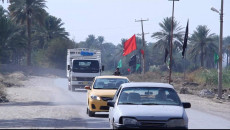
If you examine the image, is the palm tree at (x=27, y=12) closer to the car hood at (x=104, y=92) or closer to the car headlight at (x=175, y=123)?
the car hood at (x=104, y=92)

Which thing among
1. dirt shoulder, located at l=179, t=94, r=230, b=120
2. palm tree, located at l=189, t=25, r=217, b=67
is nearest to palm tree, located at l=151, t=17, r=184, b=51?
palm tree, located at l=189, t=25, r=217, b=67

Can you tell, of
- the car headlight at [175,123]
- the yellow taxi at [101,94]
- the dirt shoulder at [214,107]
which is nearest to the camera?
the car headlight at [175,123]

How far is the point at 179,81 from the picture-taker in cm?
5425

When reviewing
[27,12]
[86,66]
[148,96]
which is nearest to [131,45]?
[86,66]

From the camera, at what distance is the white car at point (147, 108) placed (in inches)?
442

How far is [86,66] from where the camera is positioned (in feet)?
128

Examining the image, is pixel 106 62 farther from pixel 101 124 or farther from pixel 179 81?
pixel 101 124

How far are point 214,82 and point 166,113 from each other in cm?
3820

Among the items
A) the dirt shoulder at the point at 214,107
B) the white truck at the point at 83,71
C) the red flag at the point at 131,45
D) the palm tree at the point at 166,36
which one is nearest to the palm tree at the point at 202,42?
the palm tree at the point at 166,36

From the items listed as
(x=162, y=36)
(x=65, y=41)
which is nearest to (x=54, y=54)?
(x=65, y=41)

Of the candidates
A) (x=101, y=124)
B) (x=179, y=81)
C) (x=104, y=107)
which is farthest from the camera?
(x=179, y=81)

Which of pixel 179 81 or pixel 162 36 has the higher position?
pixel 162 36

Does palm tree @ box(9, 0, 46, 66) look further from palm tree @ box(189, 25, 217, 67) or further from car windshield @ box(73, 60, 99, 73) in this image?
car windshield @ box(73, 60, 99, 73)

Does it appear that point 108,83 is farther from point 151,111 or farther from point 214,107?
point 151,111
